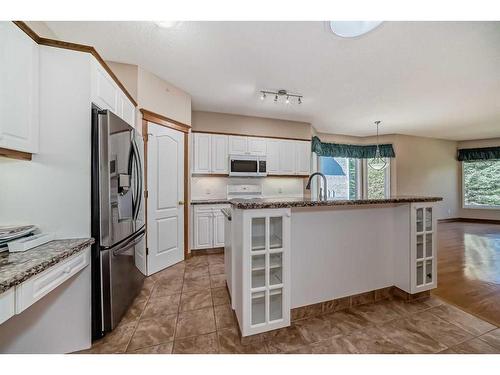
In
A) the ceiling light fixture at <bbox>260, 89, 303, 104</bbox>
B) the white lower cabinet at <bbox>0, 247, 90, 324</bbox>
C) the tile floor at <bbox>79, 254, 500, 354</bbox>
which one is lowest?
the tile floor at <bbox>79, 254, 500, 354</bbox>

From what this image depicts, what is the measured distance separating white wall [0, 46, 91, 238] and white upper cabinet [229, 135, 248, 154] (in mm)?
2712

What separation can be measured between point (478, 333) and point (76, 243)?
10.1ft

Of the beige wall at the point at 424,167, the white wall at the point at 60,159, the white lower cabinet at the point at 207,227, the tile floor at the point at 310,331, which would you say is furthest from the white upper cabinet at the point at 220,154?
the beige wall at the point at 424,167

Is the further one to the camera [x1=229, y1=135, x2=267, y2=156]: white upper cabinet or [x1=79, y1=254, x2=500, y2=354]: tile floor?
[x1=229, y1=135, x2=267, y2=156]: white upper cabinet

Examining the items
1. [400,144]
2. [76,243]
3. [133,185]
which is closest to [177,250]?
[133,185]

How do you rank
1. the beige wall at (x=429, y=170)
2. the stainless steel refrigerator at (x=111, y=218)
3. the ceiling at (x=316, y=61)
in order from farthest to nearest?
the beige wall at (x=429, y=170) < the ceiling at (x=316, y=61) < the stainless steel refrigerator at (x=111, y=218)

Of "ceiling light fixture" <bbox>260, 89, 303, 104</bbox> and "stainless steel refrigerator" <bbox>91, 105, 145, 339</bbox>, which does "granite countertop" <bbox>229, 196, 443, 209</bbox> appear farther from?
"ceiling light fixture" <bbox>260, 89, 303, 104</bbox>

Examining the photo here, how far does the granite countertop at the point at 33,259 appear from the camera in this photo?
94cm

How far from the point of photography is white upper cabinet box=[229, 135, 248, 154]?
4156 millimetres

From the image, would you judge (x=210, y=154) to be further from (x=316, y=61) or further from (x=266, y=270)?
(x=266, y=270)

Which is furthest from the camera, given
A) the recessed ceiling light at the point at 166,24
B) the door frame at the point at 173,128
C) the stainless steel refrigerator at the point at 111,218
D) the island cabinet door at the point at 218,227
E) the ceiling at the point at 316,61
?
the island cabinet door at the point at 218,227

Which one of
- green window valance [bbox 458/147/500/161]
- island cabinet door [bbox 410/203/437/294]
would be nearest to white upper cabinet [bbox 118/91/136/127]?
island cabinet door [bbox 410/203/437/294]

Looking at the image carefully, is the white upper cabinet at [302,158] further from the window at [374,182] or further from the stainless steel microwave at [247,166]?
the window at [374,182]

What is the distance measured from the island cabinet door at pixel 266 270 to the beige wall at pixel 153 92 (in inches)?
90.6
